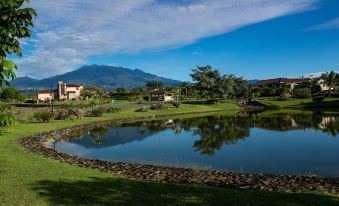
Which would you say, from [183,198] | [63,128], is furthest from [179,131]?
[183,198]

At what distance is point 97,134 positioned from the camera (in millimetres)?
50281

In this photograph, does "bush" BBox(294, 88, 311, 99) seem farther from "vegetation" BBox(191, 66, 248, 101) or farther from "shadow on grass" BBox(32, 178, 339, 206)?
"shadow on grass" BBox(32, 178, 339, 206)

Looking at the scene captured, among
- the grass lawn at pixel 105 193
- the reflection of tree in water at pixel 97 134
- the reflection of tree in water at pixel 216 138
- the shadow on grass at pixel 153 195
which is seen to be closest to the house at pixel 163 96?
the reflection of tree in water at pixel 97 134

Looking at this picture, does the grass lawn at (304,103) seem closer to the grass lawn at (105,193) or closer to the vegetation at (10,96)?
the grass lawn at (105,193)

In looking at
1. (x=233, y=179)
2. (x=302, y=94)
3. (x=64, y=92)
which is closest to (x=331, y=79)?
(x=302, y=94)

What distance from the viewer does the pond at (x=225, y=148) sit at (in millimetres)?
27922

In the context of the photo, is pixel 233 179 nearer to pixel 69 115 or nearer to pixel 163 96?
pixel 69 115

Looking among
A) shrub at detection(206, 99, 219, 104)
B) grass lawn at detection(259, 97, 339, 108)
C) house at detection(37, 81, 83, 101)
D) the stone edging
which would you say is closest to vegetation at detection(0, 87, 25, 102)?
the stone edging

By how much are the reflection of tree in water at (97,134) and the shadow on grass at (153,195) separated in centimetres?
2723

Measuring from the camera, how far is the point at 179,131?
55.6m

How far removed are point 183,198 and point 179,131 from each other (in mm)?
41813

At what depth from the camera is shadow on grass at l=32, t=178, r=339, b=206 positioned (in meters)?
13.2

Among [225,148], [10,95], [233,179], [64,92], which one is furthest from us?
[64,92]

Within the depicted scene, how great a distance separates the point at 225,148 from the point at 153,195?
23.6m
